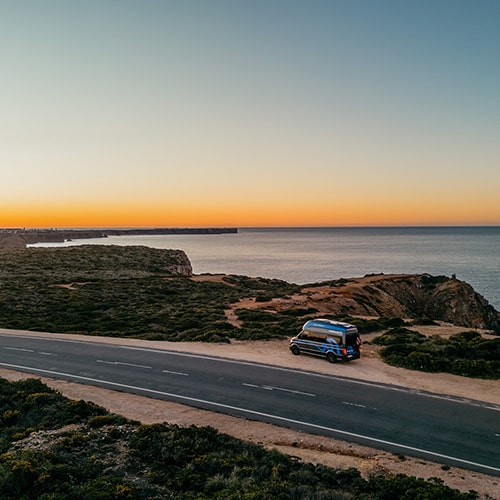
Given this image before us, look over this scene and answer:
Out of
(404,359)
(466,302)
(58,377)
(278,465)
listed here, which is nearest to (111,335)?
(58,377)

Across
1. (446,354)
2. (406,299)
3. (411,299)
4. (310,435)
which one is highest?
(446,354)

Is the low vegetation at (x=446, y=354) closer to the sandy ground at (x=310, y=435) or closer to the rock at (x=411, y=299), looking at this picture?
the sandy ground at (x=310, y=435)

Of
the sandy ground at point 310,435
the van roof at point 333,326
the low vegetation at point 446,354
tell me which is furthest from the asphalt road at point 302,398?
the van roof at point 333,326

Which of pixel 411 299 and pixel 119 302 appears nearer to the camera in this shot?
pixel 119 302

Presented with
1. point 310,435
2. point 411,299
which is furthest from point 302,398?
point 411,299

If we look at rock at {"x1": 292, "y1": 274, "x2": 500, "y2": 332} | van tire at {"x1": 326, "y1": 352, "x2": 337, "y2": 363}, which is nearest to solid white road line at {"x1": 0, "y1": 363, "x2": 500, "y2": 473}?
van tire at {"x1": 326, "y1": 352, "x2": 337, "y2": 363}

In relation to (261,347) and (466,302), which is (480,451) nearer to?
(261,347)

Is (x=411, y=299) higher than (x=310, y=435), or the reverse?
(x=310, y=435)

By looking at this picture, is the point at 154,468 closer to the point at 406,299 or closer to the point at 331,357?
the point at 331,357
